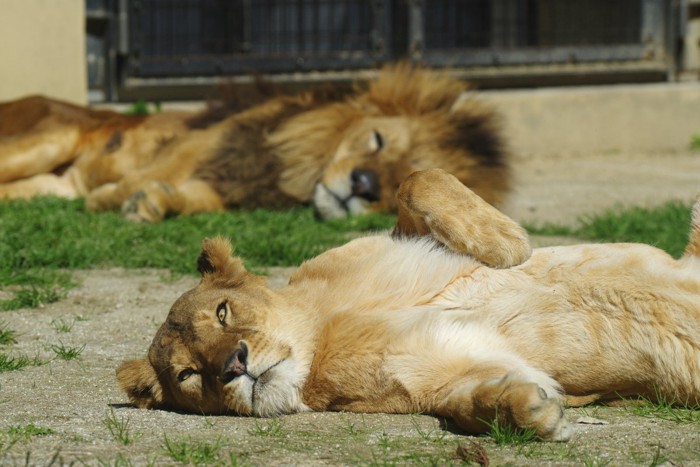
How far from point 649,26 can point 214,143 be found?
5071mm

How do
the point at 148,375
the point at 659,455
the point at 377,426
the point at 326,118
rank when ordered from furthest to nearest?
the point at 326,118 → the point at 148,375 → the point at 377,426 → the point at 659,455

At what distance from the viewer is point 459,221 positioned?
4.09m

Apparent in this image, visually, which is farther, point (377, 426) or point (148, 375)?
point (148, 375)

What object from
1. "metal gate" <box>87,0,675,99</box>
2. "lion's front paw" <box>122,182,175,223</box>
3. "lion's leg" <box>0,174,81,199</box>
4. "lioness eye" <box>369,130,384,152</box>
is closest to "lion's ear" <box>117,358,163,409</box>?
"lion's front paw" <box>122,182,175,223</box>

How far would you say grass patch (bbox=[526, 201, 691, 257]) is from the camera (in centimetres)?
706

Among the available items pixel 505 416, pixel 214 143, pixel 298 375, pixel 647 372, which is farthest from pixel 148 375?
pixel 214 143

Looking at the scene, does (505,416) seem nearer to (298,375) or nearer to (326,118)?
(298,375)

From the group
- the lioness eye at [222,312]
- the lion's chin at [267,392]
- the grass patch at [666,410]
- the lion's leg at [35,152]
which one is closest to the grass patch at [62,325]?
the lioness eye at [222,312]

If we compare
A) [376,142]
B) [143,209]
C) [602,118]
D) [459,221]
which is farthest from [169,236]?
[602,118]

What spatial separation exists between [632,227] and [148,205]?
3.21m

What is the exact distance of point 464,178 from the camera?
7.69 meters

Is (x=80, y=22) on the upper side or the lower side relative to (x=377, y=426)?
upper

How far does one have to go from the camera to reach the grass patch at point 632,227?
7.06m

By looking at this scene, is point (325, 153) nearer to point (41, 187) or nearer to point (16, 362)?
point (41, 187)
